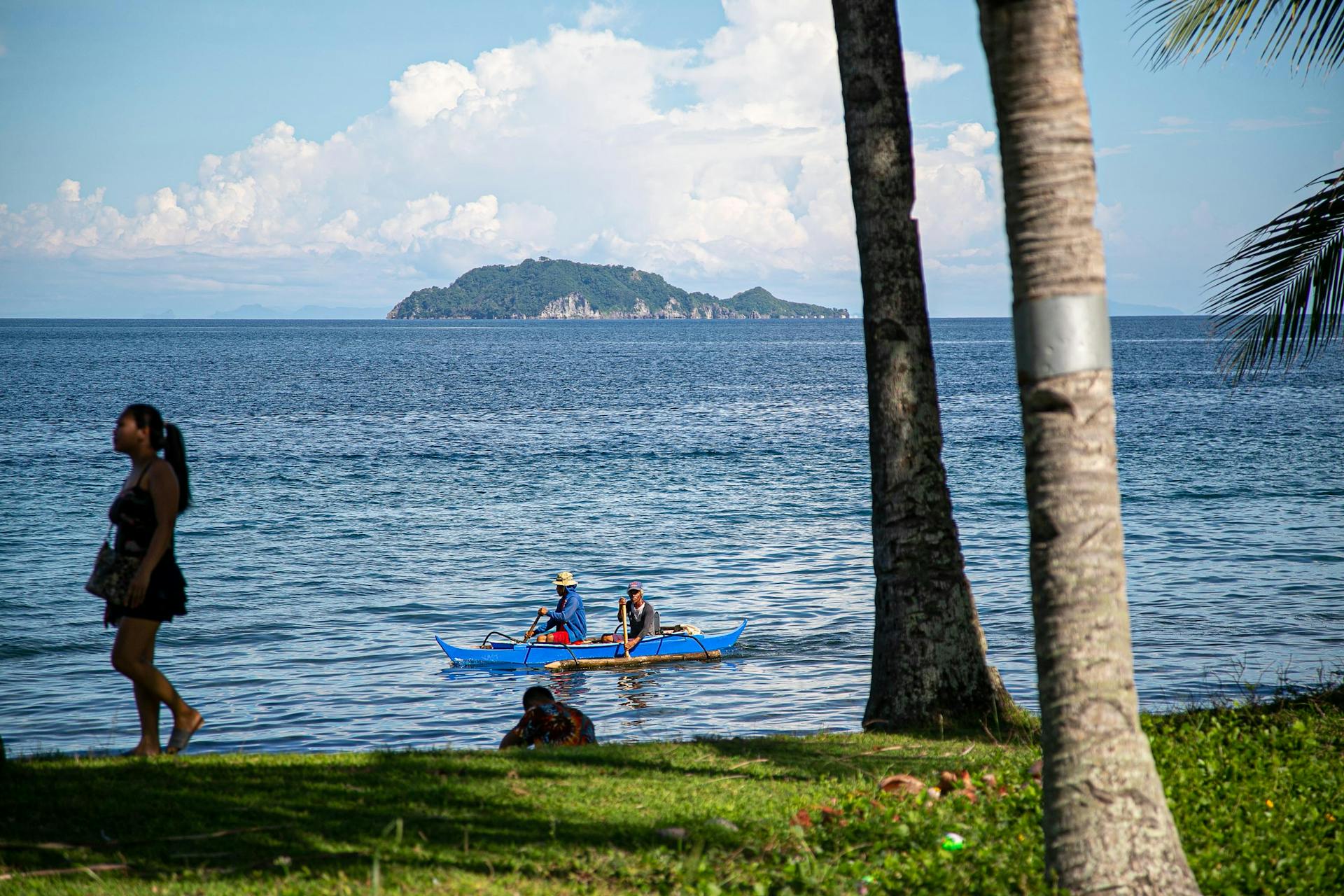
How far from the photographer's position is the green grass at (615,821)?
4035 mm

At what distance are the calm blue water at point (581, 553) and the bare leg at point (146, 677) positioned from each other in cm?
644

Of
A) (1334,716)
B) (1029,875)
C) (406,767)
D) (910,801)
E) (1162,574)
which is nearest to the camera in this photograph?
(1029,875)

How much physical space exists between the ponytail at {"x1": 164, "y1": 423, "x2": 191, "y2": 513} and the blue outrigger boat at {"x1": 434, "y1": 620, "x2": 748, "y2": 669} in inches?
436

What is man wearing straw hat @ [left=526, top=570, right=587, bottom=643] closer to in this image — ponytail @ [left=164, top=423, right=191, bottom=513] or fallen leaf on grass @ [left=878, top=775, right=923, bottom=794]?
ponytail @ [left=164, top=423, right=191, bottom=513]

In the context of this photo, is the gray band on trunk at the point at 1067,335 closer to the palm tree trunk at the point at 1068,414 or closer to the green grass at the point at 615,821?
the palm tree trunk at the point at 1068,414

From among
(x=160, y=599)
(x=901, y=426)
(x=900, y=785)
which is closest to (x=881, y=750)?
(x=900, y=785)

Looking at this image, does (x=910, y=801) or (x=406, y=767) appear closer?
(x=910, y=801)

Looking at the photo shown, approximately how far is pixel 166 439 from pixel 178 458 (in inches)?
4.9

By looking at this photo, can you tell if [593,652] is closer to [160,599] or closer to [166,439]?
[160,599]

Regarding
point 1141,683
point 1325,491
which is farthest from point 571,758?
point 1325,491

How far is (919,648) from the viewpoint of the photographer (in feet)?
23.8

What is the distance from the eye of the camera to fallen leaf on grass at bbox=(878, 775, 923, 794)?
5.29 metres

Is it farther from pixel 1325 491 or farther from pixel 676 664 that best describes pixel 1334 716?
pixel 1325 491

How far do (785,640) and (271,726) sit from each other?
8148 mm
